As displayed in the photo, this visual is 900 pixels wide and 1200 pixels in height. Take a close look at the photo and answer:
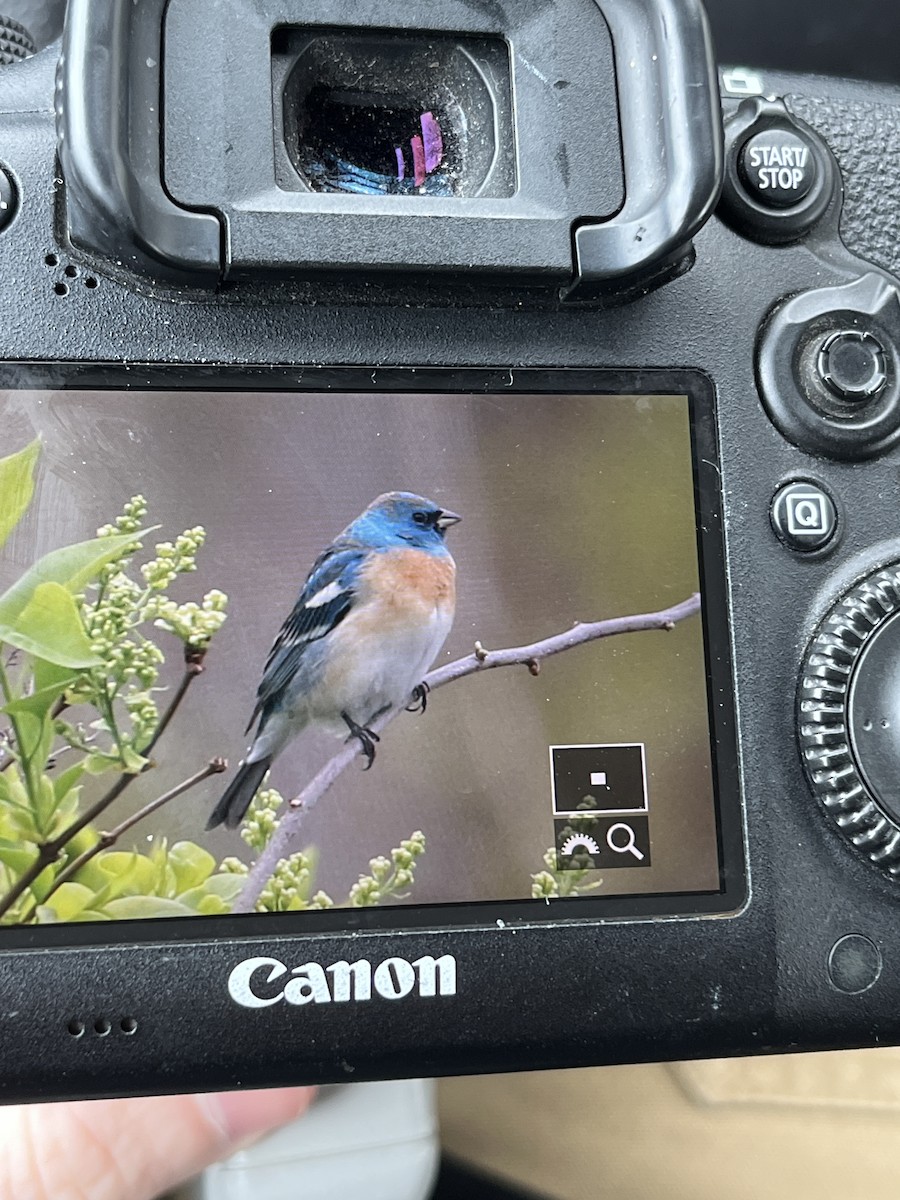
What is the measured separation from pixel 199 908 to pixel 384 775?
62mm

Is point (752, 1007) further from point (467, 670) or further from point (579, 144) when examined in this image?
point (579, 144)

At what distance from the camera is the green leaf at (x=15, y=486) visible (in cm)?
33

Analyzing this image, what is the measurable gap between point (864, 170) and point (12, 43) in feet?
0.90

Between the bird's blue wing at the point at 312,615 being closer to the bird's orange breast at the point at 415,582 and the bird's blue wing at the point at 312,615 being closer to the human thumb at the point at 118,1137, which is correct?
the bird's orange breast at the point at 415,582

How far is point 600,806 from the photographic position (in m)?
0.34

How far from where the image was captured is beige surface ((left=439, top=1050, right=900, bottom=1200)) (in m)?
0.48

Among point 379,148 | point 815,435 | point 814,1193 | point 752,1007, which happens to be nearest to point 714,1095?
point 814,1193

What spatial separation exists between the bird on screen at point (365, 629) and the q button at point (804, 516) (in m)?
0.10

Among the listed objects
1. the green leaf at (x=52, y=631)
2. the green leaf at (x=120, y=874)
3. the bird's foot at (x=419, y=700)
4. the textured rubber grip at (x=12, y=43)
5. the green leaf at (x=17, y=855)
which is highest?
the textured rubber grip at (x=12, y=43)

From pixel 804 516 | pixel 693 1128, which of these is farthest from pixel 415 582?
pixel 693 1128

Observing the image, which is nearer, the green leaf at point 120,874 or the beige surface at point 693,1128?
the green leaf at point 120,874

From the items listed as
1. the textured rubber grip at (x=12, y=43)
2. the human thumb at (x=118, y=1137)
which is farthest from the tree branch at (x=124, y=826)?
the textured rubber grip at (x=12, y=43)

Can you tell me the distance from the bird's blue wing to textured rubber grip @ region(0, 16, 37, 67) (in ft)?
0.62

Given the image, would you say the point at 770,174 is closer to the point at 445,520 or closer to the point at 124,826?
the point at 445,520
